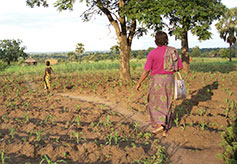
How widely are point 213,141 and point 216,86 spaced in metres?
6.48

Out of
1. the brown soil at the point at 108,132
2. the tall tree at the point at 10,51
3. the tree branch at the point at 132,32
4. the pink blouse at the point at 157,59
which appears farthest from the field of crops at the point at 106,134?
A: the tall tree at the point at 10,51

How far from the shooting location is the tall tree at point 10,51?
6612 centimetres

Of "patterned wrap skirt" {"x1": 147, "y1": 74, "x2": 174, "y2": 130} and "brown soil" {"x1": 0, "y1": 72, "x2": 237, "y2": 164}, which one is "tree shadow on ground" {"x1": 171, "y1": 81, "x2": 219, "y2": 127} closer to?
"brown soil" {"x1": 0, "y1": 72, "x2": 237, "y2": 164}

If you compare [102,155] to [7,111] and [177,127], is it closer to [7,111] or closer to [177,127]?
[177,127]

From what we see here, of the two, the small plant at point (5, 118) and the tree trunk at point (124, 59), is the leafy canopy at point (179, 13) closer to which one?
the tree trunk at point (124, 59)

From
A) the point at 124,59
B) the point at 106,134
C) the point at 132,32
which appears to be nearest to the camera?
the point at 106,134

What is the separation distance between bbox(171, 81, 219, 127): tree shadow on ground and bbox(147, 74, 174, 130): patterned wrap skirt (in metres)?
0.84

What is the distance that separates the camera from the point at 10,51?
220 feet

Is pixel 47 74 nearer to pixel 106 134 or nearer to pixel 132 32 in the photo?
pixel 132 32

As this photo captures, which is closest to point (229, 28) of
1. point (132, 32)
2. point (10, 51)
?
point (132, 32)

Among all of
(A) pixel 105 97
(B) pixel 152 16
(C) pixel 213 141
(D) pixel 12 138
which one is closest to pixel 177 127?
(C) pixel 213 141

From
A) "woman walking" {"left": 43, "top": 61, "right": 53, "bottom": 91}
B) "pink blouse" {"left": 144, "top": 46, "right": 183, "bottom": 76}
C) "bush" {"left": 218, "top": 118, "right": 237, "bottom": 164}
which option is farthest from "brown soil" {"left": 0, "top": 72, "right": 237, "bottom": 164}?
"woman walking" {"left": 43, "top": 61, "right": 53, "bottom": 91}

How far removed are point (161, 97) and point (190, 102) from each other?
3497 mm

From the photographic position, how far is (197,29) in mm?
10367
